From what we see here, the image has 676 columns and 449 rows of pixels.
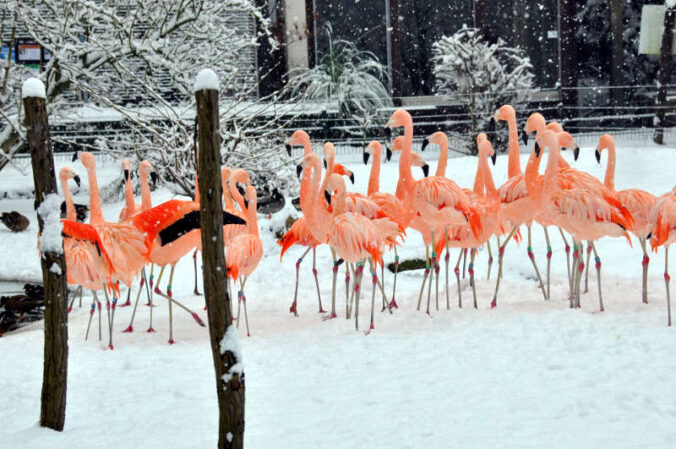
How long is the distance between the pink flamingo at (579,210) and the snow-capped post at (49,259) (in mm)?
3734

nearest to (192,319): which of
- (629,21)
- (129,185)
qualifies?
(129,185)

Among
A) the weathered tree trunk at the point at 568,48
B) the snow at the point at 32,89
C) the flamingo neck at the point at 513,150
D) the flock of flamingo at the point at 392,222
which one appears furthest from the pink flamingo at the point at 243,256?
the weathered tree trunk at the point at 568,48

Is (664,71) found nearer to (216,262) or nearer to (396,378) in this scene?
(396,378)

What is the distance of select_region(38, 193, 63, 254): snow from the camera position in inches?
152

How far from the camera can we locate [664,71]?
13023mm

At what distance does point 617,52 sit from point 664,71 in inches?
173

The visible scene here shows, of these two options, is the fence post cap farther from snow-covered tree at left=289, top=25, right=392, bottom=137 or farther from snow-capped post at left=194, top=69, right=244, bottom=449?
snow-covered tree at left=289, top=25, right=392, bottom=137

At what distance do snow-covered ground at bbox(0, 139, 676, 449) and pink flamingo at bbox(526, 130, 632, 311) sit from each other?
2.02 ft

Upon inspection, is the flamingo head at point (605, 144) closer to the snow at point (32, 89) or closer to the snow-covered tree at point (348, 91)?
the snow at point (32, 89)

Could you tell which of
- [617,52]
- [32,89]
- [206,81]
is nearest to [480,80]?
[617,52]

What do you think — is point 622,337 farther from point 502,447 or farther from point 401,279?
point 401,279

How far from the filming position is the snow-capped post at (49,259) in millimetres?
3859

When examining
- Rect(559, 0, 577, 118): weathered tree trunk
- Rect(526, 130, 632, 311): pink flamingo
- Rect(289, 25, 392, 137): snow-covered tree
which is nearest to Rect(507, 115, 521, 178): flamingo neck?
Rect(526, 130, 632, 311): pink flamingo

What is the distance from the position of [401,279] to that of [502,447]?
4.72 metres
